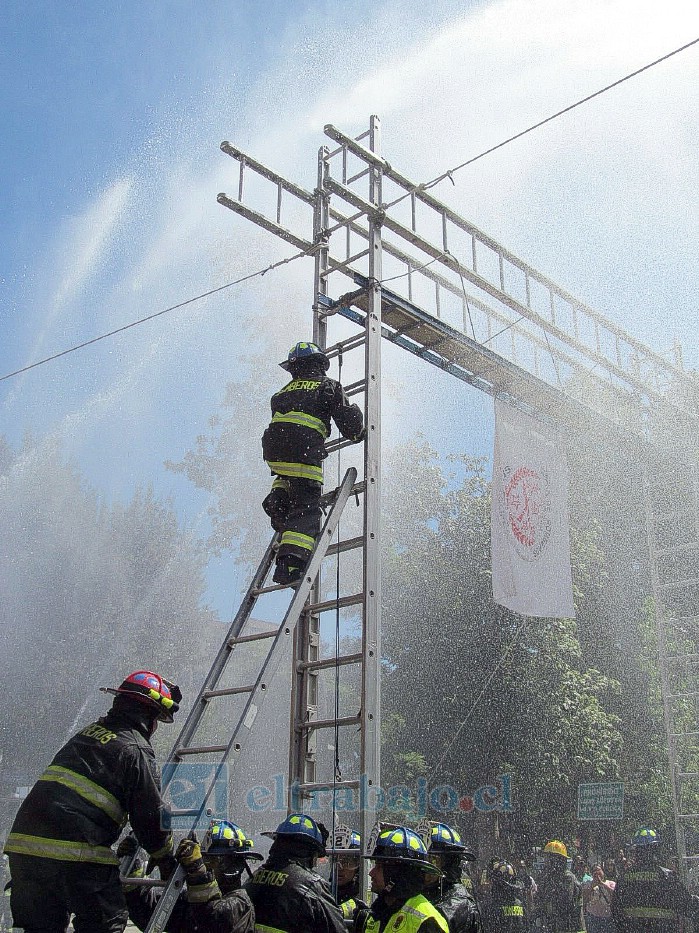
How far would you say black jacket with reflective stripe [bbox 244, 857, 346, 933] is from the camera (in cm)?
455

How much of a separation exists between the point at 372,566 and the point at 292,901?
275 centimetres

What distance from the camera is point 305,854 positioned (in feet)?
15.8

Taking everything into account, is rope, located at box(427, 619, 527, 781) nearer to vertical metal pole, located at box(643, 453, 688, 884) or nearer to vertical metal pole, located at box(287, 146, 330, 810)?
vertical metal pole, located at box(643, 453, 688, 884)

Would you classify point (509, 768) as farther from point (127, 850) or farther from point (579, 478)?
point (127, 850)

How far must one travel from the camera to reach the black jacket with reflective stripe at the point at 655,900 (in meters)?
8.75

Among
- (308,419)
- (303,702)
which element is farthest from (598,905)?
(308,419)

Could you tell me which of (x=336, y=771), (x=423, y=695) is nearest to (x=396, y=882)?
(x=336, y=771)

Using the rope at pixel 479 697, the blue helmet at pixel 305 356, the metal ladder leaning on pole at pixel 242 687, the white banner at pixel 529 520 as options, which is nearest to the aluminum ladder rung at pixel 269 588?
the metal ladder leaning on pole at pixel 242 687

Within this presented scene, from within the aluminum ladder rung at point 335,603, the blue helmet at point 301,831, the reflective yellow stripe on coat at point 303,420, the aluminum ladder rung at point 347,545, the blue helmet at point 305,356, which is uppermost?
the blue helmet at point 305,356

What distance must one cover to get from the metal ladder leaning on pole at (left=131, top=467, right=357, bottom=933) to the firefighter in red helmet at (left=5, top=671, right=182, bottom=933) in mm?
314

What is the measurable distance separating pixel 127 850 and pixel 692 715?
17.1 m

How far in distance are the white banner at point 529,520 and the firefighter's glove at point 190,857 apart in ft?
21.3

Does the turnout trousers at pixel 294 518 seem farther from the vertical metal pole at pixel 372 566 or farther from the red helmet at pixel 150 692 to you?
the red helmet at pixel 150 692

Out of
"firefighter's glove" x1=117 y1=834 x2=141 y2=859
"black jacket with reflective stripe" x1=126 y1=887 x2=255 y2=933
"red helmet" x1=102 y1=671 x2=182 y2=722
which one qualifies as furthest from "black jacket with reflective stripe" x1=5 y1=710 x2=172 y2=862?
"firefighter's glove" x1=117 y1=834 x2=141 y2=859
